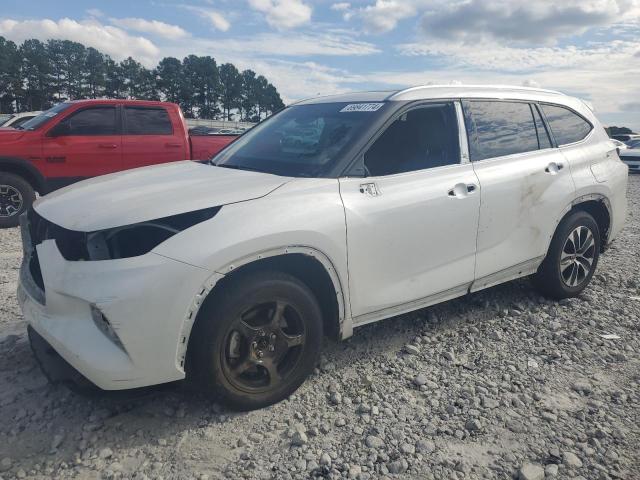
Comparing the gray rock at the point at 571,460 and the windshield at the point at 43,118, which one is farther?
the windshield at the point at 43,118

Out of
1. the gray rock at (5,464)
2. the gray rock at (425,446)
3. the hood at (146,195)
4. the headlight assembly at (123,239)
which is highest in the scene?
the hood at (146,195)

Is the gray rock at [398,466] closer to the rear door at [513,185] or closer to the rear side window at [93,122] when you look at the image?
the rear door at [513,185]

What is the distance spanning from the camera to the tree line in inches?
2675

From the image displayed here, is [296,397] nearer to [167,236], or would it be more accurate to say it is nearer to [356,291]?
[356,291]

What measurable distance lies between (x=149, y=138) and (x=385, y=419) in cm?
659

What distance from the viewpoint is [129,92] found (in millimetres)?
76125

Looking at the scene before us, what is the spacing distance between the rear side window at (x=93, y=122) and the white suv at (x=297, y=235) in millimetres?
4679

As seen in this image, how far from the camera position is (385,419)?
276cm

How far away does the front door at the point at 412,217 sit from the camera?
295 cm

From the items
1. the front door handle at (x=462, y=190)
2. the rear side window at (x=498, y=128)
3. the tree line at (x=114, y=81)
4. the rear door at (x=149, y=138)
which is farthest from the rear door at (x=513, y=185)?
the tree line at (x=114, y=81)

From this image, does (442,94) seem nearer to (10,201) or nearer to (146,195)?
(146,195)

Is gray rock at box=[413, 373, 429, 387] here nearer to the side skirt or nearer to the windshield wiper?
the side skirt

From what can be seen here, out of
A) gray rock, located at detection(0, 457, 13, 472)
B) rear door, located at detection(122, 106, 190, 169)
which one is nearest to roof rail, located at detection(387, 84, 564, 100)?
gray rock, located at detection(0, 457, 13, 472)

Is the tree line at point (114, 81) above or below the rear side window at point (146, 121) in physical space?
above
